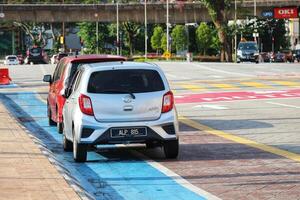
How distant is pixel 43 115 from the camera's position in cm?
2262

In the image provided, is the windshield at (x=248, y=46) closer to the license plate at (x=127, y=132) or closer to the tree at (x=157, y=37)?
the tree at (x=157, y=37)

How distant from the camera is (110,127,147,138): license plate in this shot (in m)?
12.5

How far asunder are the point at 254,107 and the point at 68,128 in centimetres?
1054

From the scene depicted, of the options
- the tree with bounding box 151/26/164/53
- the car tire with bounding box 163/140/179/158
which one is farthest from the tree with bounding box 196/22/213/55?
the car tire with bounding box 163/140/179/158

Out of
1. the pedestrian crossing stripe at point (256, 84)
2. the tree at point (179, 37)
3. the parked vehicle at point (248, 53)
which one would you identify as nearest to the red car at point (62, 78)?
the pedestrian crossing stripe at point (256, 84)

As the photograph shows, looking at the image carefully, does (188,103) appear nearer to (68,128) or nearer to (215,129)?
(215,129)

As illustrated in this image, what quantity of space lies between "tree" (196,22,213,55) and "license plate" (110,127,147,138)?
3827 inches

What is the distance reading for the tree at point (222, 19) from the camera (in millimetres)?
78938

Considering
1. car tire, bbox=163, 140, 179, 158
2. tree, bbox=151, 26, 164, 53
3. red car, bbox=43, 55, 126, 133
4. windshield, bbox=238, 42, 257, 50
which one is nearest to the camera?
car tire, bbox=163, 140, 179, 158

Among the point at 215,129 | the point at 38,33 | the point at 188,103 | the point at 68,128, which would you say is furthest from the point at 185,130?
the point at 38,33

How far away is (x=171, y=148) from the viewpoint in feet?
42.7

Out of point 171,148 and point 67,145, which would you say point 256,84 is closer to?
point 67,145

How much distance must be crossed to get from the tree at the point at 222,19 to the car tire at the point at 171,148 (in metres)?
66.6

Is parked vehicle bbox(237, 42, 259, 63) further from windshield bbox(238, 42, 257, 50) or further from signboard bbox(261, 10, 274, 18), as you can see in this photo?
signboard bbox(261, 10, 274, 18)
